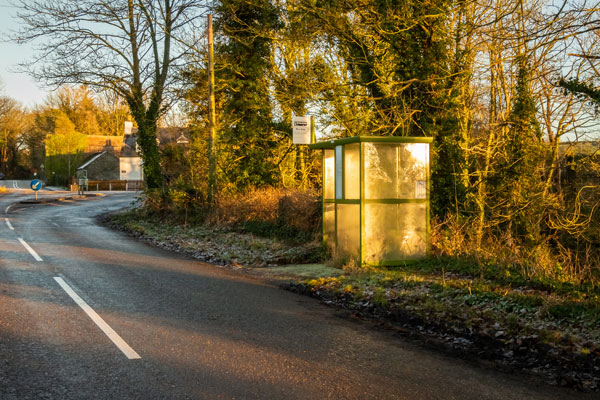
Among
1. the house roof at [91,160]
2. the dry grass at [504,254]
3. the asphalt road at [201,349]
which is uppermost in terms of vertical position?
the house roof at [91,160]

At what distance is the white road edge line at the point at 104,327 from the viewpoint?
228 inches

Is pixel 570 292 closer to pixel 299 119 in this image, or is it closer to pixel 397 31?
pixel 397 31

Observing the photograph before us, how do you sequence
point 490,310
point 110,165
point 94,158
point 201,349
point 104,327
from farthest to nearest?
point 110,165
point 94,158
point 490,310
point 104,327
point 201,349

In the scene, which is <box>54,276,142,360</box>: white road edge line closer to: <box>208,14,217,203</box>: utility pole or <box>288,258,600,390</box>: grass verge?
<box>288,258,600,390</box>: grass verge

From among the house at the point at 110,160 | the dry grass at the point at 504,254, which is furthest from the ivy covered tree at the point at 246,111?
the house at the point at 110,160

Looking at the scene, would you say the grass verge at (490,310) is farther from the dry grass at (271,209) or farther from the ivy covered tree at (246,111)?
the ivy covered tree at (246,111)

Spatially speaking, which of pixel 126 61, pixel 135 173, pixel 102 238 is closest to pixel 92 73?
pixel 126 61

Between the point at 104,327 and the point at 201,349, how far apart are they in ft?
5.33

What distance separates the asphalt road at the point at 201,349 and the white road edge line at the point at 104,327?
0.01 m

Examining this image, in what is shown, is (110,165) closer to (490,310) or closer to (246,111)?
(246,111)

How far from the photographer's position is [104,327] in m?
6.84

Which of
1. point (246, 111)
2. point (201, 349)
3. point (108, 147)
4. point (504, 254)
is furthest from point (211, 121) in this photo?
point (108, 147)

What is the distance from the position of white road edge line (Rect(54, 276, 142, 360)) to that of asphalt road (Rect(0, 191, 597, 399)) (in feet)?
0.05

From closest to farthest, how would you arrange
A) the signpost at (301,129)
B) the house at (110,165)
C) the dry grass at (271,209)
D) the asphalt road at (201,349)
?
the asphalt road at (201,349) → the signpost at (301,129) → the dry grass at (271,209) → the house at (110,165)
